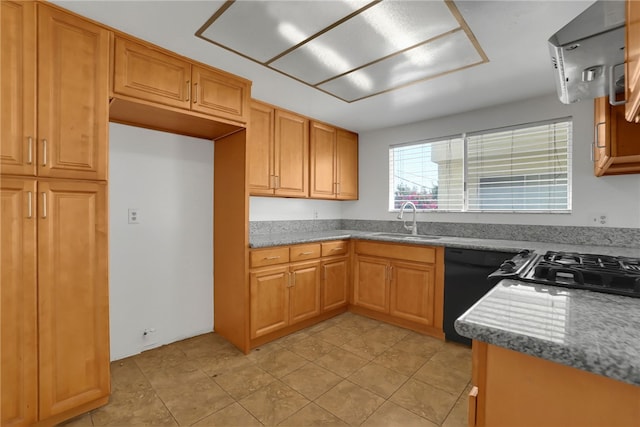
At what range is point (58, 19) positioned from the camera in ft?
5.37

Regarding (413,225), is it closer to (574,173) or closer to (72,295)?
(574,173)

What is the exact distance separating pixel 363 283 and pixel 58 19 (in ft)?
10.3

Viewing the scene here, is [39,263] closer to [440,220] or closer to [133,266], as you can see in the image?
[133,266]

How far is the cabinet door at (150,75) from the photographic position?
73.1 inches

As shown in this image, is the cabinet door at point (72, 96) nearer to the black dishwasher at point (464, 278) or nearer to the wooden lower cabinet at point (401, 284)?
the wooden lower cabinet at point (401, 284)

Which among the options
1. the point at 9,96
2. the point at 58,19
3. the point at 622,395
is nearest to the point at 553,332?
the point at 622,395

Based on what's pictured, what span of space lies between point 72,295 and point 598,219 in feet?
12.5

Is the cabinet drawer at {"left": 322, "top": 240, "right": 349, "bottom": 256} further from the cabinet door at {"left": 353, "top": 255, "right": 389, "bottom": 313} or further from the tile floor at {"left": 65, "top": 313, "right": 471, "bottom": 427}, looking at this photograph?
the tile floor at {"left": 65, "top": 313, "right": 471, "bottom": 427}

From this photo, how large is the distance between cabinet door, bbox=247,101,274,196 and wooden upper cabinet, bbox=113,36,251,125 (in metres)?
0.41

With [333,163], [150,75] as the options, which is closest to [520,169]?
[333,163]

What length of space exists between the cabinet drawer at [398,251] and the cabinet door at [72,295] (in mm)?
2340

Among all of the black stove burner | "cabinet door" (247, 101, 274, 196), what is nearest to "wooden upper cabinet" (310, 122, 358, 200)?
"cabinet door" (247, 101, 274, 196)

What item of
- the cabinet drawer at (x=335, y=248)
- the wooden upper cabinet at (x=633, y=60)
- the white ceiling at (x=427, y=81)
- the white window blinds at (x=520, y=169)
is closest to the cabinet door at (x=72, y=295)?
the white ceiling at (x=427, y=81)

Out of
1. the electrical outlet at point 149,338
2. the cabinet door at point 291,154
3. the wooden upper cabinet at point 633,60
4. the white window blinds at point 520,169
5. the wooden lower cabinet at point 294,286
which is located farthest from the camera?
the cabinet door at point 291,154
